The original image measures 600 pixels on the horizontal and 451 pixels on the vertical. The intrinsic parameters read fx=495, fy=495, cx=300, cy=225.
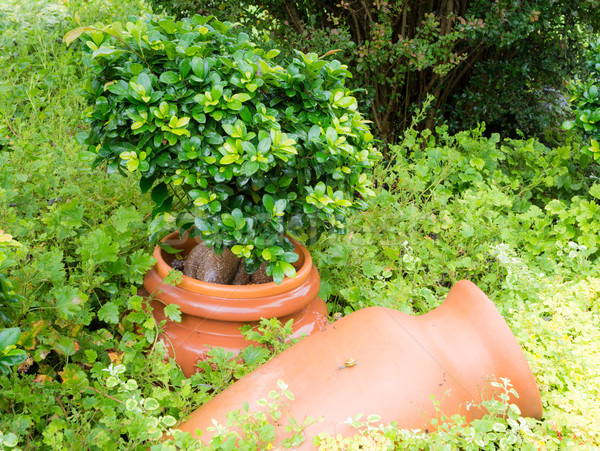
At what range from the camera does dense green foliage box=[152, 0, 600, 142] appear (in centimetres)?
341

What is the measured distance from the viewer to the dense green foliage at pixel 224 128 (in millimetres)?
1697

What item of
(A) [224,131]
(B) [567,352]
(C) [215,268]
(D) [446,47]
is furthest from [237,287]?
(D) [446,47]

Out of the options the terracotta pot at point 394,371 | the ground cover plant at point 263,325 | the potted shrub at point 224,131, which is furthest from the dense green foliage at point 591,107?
the terracotta pot at point 394,371

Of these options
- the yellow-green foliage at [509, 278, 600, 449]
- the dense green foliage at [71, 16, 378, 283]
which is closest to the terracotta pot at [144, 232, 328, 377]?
the dense green foliage at [71, 16, 378, 283]

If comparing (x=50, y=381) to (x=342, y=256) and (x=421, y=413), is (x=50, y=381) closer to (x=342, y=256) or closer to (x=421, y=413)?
(x=421, y=413)

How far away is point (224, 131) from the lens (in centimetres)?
184

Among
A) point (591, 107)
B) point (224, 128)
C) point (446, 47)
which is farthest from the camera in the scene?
point (446, 47)

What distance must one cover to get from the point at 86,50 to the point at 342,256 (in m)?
1.50

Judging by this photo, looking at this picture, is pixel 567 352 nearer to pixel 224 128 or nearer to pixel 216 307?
pixel 216 307

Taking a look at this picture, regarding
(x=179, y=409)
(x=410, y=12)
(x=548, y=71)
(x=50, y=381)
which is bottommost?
(x=179, y=409)

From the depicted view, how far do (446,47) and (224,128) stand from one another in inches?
94.4

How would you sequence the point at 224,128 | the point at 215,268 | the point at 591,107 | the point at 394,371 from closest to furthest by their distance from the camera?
the point at 394,371, the point at 224,128, the point at 215,268, the point at 591,107

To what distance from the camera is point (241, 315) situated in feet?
6.28

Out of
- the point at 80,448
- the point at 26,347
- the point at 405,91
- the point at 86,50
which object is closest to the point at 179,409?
the point at 80,448
